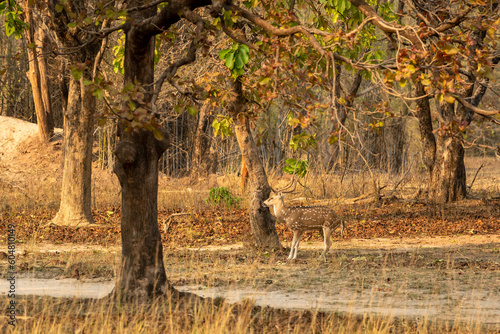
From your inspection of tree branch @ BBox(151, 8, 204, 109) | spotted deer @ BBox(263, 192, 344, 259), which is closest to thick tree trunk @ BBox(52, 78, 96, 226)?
spotted deer @ BBox(263, 192, 344, 259)

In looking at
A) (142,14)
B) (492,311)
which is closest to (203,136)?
(142,14)

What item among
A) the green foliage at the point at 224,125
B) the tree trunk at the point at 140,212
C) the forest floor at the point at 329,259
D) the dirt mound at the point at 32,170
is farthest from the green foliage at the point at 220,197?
the tree trunk at the point at 140,212

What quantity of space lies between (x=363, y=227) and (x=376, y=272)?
5562 mm

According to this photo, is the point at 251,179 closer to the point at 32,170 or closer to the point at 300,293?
the point at 300,293

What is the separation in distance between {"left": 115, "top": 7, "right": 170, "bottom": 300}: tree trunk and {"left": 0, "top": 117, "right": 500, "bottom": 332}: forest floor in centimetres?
110

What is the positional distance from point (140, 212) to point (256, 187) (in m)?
4.31

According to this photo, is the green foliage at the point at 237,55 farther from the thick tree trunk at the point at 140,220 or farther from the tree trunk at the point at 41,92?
the tree trunk at the point at 41,92

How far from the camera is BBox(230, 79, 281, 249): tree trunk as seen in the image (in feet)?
35.2

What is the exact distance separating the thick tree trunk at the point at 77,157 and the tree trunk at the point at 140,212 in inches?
292

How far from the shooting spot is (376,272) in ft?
29.9

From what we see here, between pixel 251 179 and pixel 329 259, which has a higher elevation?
pixel 251 179

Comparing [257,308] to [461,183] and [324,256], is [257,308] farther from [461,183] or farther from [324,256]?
[461,183]

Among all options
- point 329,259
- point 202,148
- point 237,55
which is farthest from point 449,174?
point 237,55

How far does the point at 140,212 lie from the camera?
673 cm
